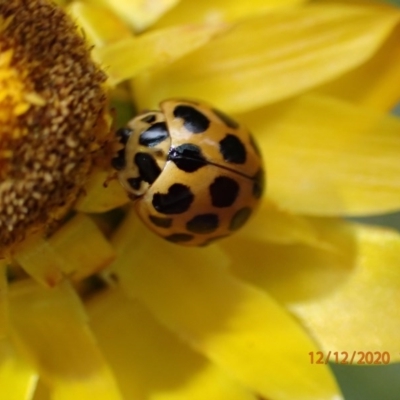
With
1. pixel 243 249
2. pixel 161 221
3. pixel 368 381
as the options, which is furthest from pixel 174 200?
pixel 368 381

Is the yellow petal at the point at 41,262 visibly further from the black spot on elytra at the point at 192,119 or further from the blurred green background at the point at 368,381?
the blurred green background at the point at 368,381

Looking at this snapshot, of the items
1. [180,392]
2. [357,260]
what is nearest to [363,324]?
[357,260]

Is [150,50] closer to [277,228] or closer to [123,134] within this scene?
[123,134]

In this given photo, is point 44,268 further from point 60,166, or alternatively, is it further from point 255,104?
point 255,104

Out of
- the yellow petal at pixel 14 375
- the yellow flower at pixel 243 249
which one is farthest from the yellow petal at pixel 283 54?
the yellow petal at pixel 14 375

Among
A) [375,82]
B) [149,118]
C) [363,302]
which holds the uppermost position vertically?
[149,118]

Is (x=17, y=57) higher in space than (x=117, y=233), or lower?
higher

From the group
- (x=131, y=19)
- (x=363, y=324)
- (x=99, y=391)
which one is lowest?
(x=363, y=324)

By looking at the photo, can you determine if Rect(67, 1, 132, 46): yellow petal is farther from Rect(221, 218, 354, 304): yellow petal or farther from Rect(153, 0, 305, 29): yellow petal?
Rect(221, 218, 354, 304): yellow petal
